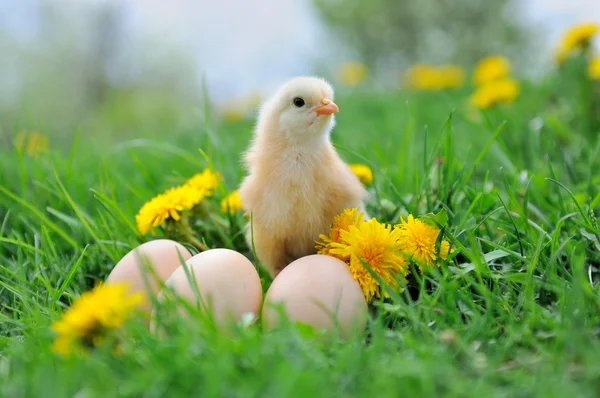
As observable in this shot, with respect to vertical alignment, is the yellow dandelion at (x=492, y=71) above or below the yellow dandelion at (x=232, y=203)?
above

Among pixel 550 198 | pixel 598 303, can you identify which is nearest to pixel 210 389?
pixel 598 303

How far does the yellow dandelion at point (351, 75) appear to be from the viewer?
18.1ft

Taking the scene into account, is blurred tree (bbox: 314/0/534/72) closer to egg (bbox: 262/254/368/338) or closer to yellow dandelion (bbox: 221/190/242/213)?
yellow dandelion (bbox: 221/190/242/213)

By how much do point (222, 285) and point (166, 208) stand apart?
45cm

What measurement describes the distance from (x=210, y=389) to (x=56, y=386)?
0.28 metres

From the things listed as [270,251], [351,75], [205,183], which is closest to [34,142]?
[205,183]

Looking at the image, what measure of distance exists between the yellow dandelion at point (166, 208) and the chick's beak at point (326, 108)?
1.57ft

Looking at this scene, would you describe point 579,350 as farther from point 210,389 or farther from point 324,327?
point 210,389

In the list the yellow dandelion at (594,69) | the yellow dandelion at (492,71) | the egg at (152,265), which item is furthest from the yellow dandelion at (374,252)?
the yellow dandelion at (492,71)

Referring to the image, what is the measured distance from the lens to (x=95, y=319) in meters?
1.03

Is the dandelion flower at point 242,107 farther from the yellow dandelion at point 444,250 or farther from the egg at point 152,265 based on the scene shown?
the yellow dandelion at point 444,250

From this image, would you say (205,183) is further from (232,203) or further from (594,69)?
(594,69)

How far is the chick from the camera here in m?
1.43

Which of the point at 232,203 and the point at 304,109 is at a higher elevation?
the point at 304,109
